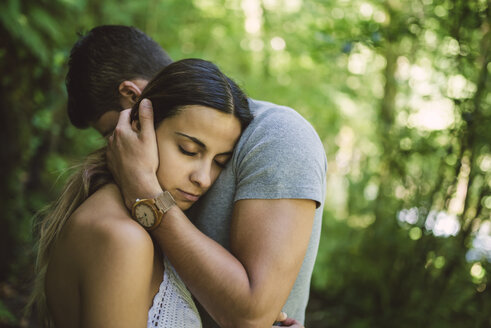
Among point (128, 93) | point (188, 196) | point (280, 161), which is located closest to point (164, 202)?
point (188, 196)

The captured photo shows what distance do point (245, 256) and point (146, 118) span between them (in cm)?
69

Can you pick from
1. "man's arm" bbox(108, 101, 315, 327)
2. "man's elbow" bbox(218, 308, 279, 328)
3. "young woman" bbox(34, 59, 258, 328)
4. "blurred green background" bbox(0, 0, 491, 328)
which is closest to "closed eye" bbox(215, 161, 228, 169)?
"young woman" bbox(34, 59, 258, 328)

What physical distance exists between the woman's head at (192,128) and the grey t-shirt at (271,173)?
0.26 feet

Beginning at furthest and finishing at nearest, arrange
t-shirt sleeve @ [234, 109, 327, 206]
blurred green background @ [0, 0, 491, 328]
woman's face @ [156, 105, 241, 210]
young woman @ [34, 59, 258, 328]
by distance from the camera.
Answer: blurred green background @ [0, 0, 491, 328]
woman's face @ [156, 105, 241, 210]
t-shirt sleeve @ [234, 109, 327, 206]
young woman @ [34, 59, 258, 328]

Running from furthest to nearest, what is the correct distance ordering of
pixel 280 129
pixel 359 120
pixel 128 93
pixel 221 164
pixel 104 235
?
pixel 359 120
pixel 128 93
pixel 221 164
pixel 280 129
pixel 104 235

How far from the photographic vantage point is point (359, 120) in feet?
19.6

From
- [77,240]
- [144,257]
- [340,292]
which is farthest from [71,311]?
[340,292]

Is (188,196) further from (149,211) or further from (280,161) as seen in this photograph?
(280,161)

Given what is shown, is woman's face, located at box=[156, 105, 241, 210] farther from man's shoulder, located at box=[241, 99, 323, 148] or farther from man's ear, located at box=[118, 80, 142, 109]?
man's ear, located at box=[118, 80, 142, 109]

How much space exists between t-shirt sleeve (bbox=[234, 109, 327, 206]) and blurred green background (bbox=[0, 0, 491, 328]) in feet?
3.39

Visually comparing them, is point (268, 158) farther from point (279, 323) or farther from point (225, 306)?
point (279, 323)

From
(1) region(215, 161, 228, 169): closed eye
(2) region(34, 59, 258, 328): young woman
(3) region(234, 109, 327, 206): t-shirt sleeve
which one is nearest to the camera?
(2) region(34, 59, 258, 328): young woman

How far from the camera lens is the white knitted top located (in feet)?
4.63

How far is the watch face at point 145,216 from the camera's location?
55.7 inches
